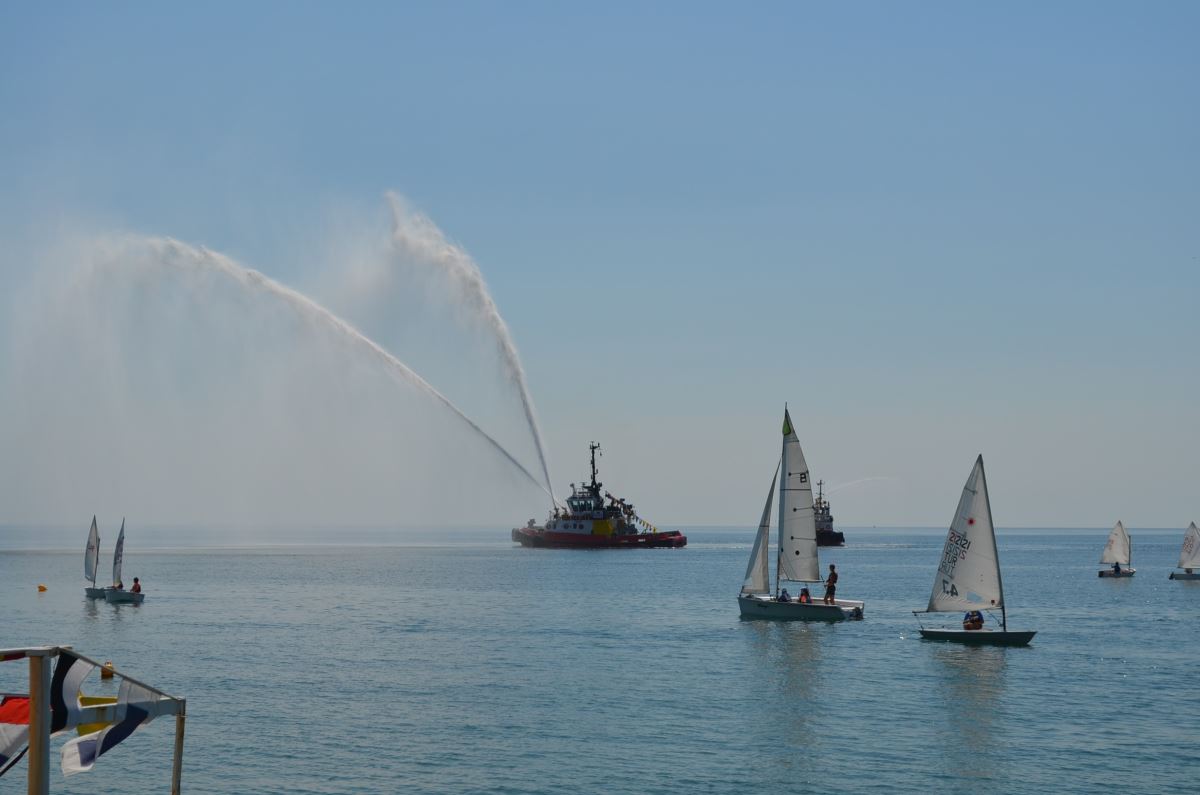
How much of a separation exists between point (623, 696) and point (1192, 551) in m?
102

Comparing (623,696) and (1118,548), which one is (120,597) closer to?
(623,696)

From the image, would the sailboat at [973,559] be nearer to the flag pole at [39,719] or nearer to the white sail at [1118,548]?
the flag pole at [39,719]

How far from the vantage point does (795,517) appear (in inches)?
2980

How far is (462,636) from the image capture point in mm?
70438

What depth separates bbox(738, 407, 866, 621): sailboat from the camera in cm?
7506

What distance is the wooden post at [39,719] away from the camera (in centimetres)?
1258

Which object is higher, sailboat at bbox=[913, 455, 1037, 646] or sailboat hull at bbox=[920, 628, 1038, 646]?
sailboat at bbox=[913, 455, 1037, 646]

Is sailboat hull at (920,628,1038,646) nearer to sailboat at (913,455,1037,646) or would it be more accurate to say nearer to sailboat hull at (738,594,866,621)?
sailboat at (913,455,1037,646)

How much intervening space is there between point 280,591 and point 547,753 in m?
77.7

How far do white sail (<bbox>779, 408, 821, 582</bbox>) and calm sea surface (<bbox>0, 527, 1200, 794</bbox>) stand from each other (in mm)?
3791

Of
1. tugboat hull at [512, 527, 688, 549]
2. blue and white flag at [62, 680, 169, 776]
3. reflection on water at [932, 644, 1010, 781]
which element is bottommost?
reflection on water at [932, 644, 1010, 781]

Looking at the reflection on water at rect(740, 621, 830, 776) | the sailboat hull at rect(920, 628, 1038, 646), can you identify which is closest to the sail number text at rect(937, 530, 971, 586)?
the sailboat hull at rect(920, 628, 1038, 646)

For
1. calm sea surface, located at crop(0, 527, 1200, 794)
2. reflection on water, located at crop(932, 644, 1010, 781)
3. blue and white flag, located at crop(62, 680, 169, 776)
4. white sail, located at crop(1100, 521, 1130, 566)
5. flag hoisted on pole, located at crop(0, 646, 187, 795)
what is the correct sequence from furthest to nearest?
white sail, located at crop(1100, 521, 1130, 566)
reflection on water, located at crop(932, 644, 1010, 781)
calm sea surface, located at crop(0, 527, 1200, 794)
blue and white flag, located at crop(62, 680, 169, 776)
flag hoisted on pole, located at crop(0, 646, 187, 795)

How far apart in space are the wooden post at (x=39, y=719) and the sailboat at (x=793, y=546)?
6473 centimetres
